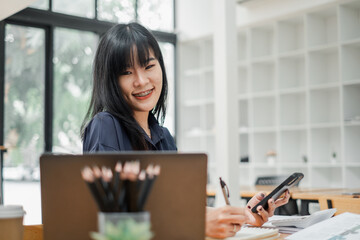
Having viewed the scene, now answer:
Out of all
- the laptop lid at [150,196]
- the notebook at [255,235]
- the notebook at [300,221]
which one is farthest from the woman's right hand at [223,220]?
the notebook at [300,221]

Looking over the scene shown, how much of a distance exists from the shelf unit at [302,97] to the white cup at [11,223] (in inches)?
209

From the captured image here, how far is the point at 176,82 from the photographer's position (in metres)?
8.41

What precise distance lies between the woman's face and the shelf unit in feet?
15.5

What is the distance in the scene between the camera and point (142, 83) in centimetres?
153

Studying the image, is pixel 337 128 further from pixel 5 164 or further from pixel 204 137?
pixel 5 164

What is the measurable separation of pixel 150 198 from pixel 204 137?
7096mm

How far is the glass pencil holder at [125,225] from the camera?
0.71 metres

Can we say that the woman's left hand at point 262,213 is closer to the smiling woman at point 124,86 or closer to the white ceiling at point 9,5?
the smiling woman at point 124,86

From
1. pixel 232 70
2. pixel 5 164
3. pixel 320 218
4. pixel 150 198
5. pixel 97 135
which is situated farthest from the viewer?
pixel 5 164

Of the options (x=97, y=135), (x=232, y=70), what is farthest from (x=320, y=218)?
(x=232, y=70)

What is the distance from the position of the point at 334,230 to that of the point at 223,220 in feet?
1.29

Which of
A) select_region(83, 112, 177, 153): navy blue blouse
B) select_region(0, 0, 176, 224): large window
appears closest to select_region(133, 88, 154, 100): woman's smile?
select_region(83, 112, 177, 153): navy blue blouse

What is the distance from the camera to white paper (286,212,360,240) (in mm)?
1346

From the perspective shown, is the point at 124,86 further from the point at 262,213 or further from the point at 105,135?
the point at 262,213
